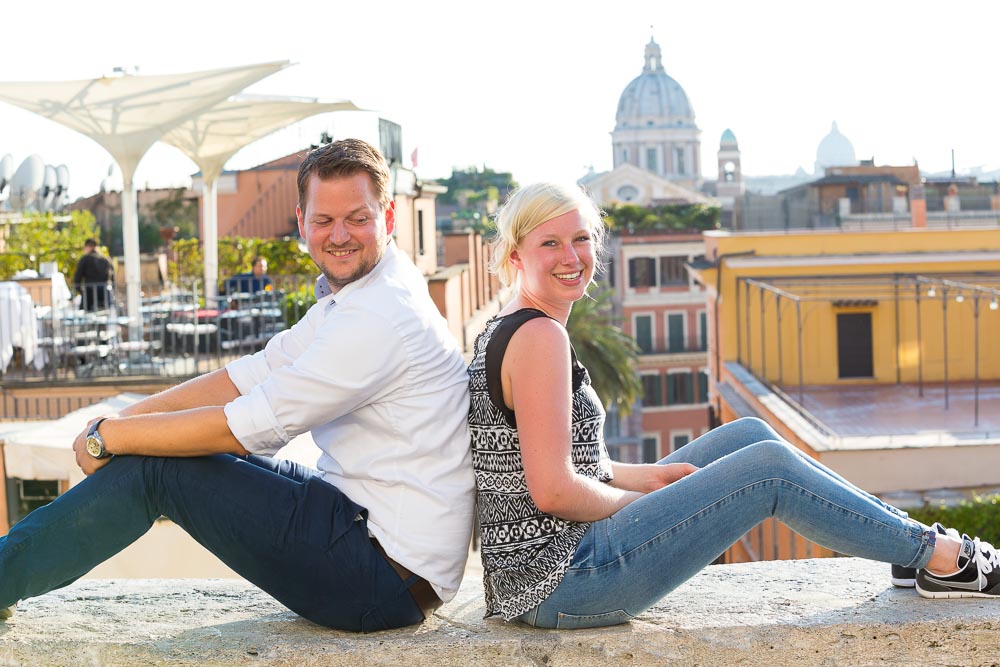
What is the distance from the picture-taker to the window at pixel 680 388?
51.2 meters

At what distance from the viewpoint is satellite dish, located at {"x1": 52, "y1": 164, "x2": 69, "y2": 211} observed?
32562 mm

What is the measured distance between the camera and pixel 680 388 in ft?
169

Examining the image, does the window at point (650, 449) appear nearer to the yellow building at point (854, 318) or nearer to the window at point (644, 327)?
the window at point (644, 327)

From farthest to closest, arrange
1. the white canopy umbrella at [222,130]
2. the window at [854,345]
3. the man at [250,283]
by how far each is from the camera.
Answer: the window at [854,345] < the white canopy umbrella at [222,130] < the man at [250,283]

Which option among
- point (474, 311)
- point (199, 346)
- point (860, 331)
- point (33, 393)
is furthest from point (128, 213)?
point (860, 331)

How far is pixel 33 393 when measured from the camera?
12.7m

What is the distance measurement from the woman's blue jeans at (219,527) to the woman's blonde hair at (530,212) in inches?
25.3

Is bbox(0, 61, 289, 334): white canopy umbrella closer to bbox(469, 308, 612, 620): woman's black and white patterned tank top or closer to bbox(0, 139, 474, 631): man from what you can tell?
bbox(0, 139, 474, 631): man

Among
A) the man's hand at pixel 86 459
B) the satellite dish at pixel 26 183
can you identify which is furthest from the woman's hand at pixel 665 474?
the satellite dish at pixel 26 183

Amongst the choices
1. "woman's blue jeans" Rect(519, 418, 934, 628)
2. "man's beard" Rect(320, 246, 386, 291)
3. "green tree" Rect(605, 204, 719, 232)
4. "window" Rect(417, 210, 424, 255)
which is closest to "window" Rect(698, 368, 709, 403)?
"green tree" Rect(605, 204, 719, 232)

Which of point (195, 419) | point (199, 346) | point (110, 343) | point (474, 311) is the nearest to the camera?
point (195, 419)

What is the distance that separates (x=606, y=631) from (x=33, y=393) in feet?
36.3

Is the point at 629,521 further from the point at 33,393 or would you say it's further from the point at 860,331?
the point at 860,331

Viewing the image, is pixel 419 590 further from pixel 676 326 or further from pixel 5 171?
pixel 676 326
